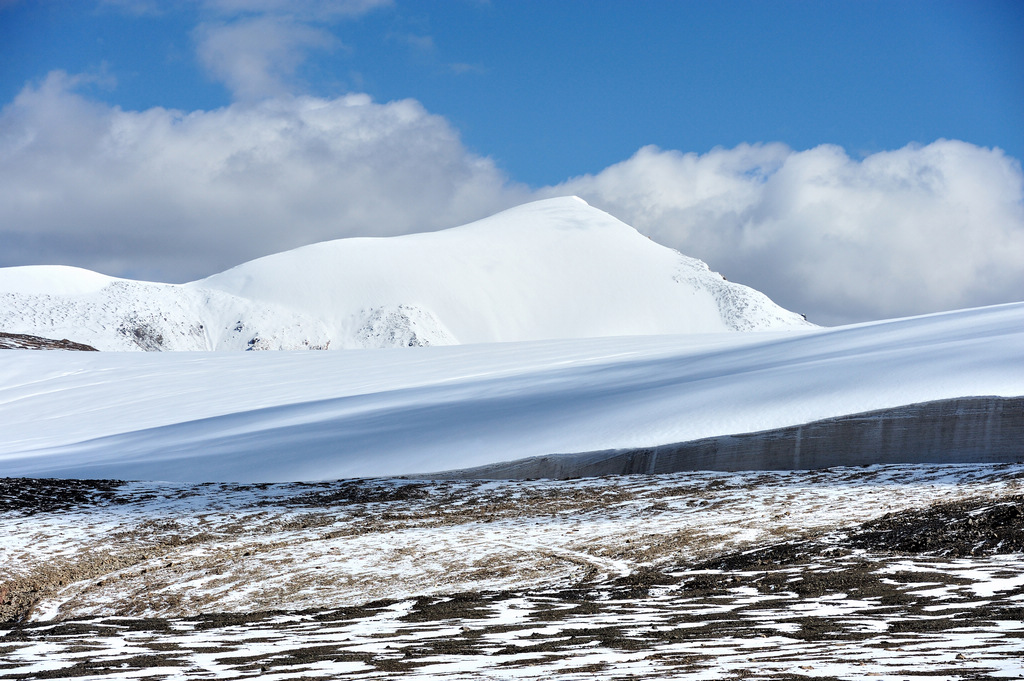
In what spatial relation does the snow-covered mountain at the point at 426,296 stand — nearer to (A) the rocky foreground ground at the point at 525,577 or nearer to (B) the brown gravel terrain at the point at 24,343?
(B) the brown gravel terrain at the point at 24,343

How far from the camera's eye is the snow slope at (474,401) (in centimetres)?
1134

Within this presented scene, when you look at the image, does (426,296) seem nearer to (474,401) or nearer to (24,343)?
(24,343)

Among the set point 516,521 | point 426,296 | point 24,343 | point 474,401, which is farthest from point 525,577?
point 426,296

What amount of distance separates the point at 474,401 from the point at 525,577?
783 cm

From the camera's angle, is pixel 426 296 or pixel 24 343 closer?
pixel 24 343

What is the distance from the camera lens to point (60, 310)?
72.0 metres

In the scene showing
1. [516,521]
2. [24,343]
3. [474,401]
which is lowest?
[516,521]

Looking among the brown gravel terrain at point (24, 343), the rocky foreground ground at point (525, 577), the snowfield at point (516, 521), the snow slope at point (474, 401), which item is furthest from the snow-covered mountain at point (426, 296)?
the rocky foreground ground at point (525, 577)

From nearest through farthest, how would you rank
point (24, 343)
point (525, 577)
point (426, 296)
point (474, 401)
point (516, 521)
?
point (525, 577) → point (516, 521) → point (474, 401) → point (24, 343) → point (426, 296)

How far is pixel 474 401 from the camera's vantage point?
1489 cm

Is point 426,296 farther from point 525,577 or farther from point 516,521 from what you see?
point 525,577

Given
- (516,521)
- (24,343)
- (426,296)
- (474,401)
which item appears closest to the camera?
(516,521)

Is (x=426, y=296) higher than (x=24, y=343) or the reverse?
higher

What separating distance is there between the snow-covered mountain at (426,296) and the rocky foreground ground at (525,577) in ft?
215
